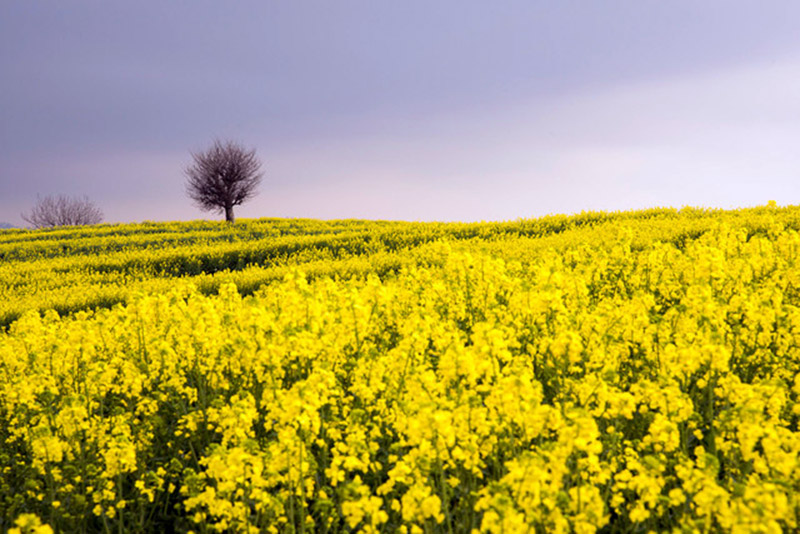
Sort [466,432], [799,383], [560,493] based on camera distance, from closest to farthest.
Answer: [560,493], [466,432], [799,383]

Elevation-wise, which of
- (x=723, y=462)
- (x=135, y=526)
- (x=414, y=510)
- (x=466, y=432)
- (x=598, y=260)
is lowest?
(x=135, y=526)

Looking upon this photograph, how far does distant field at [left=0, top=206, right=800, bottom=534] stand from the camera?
2955 millimetres

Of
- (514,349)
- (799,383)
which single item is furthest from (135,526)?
(799,383)

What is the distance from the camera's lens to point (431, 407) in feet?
9.66

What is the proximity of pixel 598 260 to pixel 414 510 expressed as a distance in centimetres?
696

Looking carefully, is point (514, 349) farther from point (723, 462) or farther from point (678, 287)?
point (678, 287)

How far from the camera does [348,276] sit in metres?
13.3

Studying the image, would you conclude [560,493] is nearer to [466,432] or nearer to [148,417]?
[466,432]

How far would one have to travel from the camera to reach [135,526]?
4.01m

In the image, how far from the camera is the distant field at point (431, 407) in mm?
2955

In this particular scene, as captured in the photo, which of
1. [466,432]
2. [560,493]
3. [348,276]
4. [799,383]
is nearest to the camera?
[560,493]

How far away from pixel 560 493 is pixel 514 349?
330cm

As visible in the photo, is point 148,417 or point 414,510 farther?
point 148,417

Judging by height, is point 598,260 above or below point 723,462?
above
